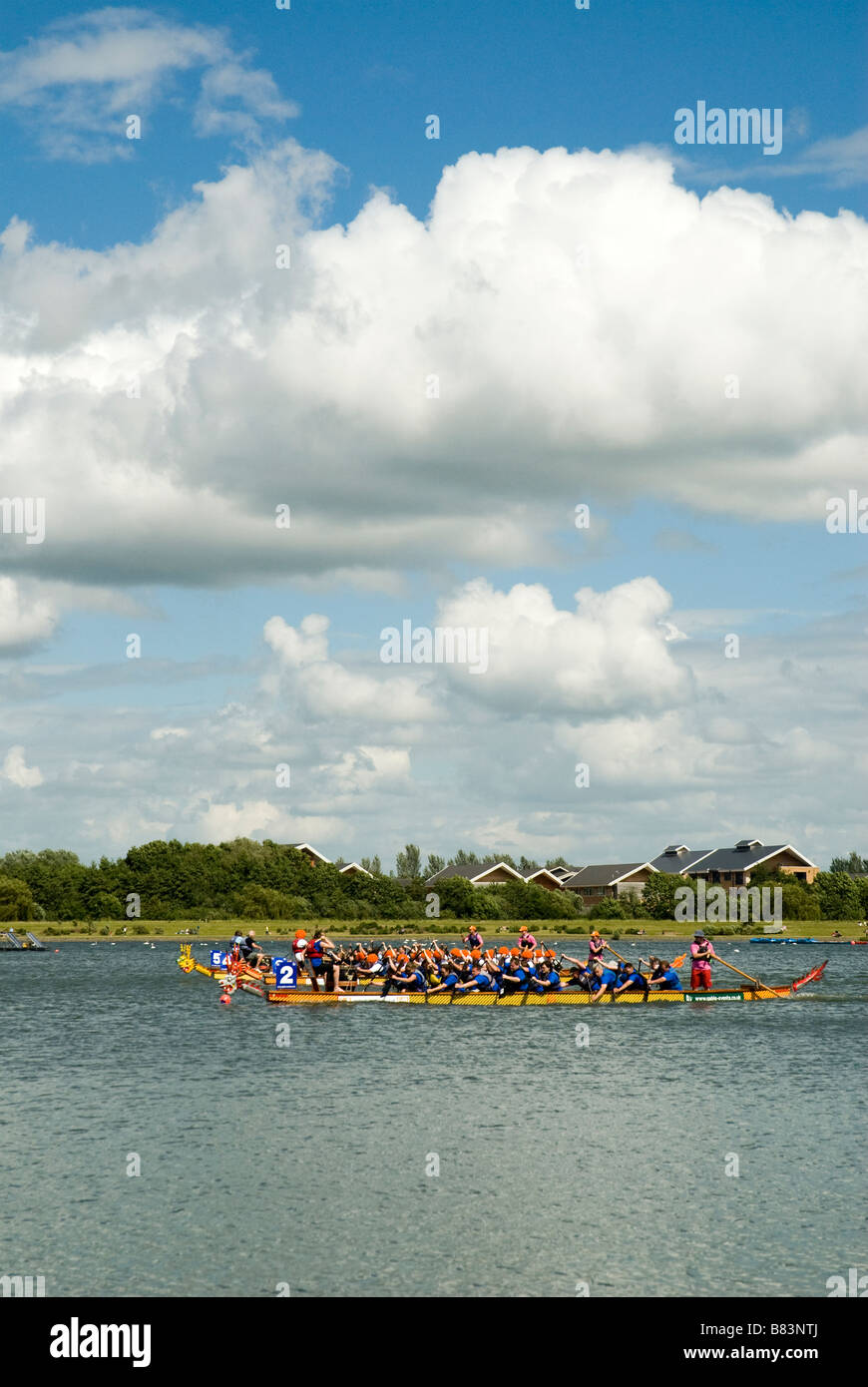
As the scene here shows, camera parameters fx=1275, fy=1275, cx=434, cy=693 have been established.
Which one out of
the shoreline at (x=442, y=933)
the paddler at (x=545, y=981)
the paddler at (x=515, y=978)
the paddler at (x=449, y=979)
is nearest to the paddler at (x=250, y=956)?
the paddler at (x=449, y=979)

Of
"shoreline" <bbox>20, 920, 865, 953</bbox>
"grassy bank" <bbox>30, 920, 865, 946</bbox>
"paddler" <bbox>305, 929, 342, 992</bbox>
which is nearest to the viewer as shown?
"paddler" <bbox>305, 929, 342, 992</bbox>

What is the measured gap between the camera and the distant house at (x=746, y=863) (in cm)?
17288

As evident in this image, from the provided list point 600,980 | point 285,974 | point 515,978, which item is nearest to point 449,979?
point 515,978

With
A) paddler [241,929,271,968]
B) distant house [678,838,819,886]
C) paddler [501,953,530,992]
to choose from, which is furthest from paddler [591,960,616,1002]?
distant house [678,838,819,886]

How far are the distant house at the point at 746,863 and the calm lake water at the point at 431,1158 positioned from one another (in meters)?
123

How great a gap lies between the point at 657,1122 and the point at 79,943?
95325 mm

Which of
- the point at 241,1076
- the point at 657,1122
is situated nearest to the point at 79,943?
the point at 241,1076

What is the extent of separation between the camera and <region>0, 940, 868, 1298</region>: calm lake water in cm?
2039

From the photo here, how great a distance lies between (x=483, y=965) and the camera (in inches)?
2313

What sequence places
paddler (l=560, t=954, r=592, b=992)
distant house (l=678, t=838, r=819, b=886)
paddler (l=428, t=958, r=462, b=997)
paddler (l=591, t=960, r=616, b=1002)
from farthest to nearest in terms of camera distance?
distant house (l=678, t=838, r=819, b=886)
paddler (l=560, t=954, r=592, b=992)
paddler (l=428, t=958, r=462, b=997)
paddler (l=591, t=960, r=616, b=1002)

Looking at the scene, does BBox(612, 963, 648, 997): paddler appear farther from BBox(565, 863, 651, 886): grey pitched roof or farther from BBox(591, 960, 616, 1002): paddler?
BBox(565, 863, 651, 886): grey pitched roof

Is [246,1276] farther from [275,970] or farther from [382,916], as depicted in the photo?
[382,916]

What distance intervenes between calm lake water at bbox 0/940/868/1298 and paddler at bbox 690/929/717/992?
5.09m
